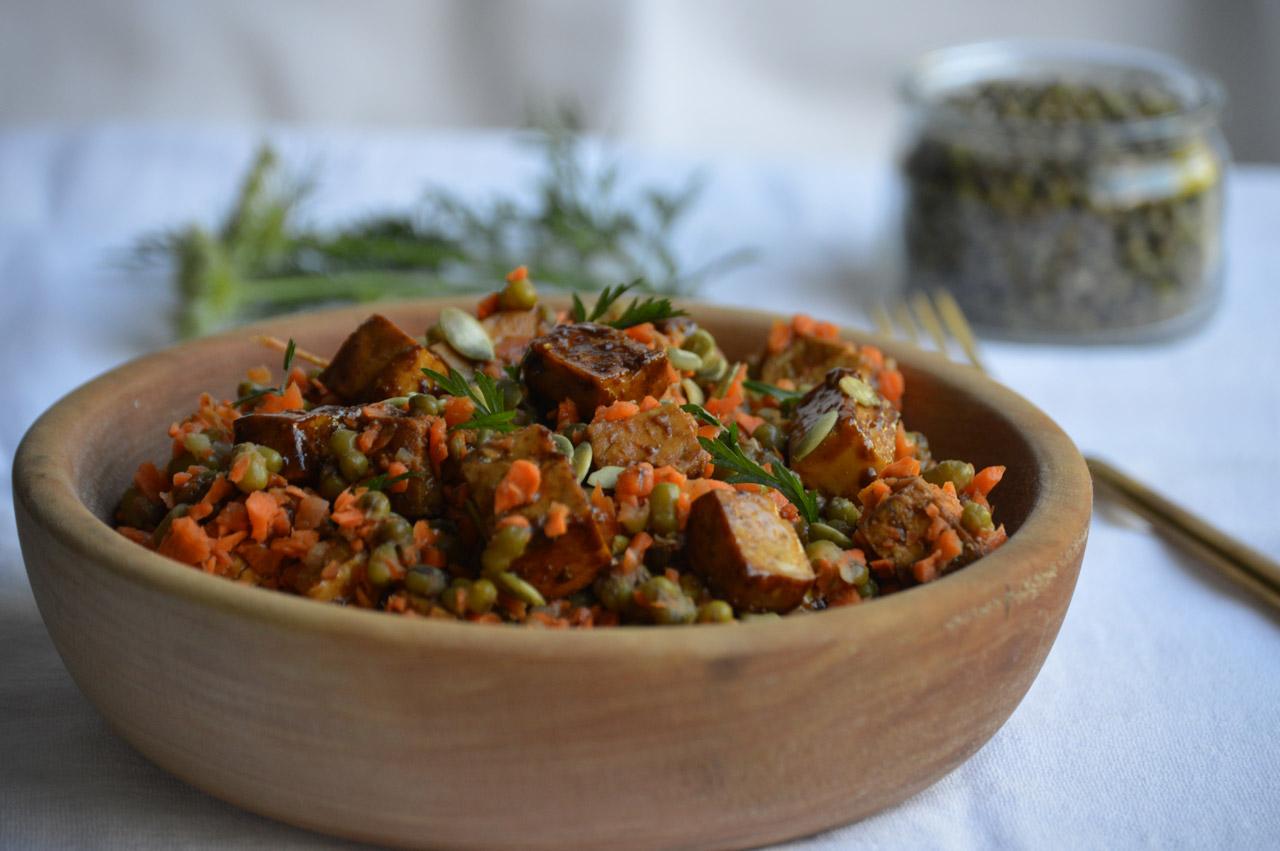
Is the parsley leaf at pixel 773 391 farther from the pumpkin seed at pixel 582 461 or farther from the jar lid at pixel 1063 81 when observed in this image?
the jar lid at pixel 1063 81

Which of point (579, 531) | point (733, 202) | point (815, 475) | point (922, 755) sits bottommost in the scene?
point (733, 202)

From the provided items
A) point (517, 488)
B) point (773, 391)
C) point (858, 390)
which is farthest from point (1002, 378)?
point (517, 488)

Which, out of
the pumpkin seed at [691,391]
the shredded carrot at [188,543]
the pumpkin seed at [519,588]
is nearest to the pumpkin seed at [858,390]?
the pumpkin seed at [691,391]

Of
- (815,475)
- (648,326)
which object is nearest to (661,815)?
(815,475)

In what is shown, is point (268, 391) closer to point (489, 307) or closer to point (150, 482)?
point (150, 482)

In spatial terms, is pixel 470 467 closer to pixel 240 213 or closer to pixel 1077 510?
pixel 1077 510

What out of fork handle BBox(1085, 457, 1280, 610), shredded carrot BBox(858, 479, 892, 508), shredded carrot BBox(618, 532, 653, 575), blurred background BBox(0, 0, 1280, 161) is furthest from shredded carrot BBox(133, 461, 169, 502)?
blurred background BBox(0, 0, 1280, 161)

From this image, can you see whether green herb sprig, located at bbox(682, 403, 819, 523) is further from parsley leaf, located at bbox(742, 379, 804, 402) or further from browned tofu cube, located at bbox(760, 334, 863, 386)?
browned tofu cube, located at bbox(760, 334, 863, 386)
